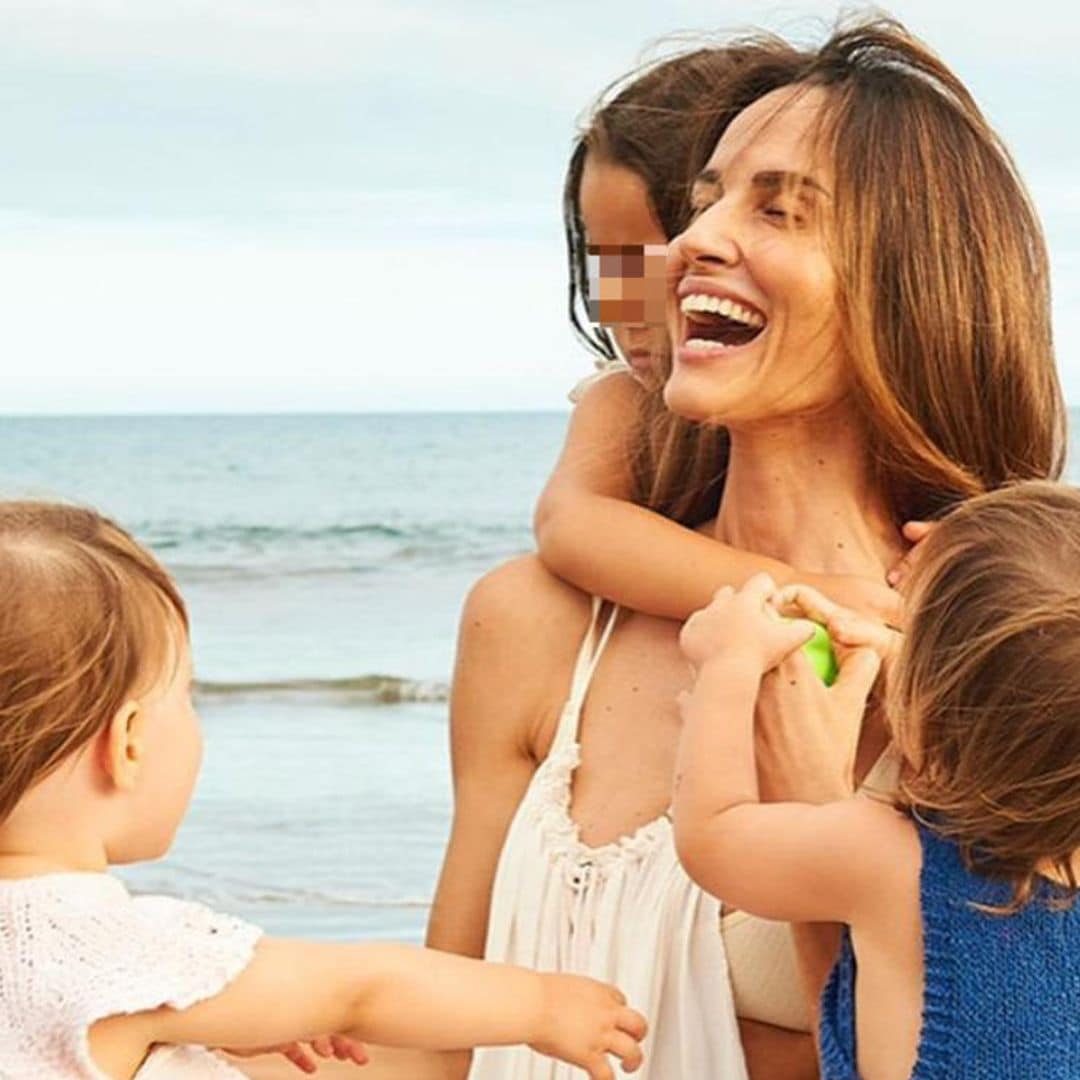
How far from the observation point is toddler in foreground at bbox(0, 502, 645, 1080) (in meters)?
2.18

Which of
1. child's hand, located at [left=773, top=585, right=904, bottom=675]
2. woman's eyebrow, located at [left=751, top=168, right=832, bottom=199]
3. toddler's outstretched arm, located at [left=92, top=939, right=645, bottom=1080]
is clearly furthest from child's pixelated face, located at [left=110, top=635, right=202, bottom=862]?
woman's eyebrow, located at [left=751, top=168, right=832, bottom=199]

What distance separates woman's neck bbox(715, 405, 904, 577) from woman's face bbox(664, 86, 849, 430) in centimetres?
8

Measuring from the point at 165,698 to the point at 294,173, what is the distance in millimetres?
22528

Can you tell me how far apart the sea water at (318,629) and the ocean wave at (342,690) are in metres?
0.02

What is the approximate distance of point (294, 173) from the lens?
2444cm

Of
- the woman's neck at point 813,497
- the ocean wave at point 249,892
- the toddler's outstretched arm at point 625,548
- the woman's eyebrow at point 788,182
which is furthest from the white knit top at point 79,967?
the ocean wave at point 249,892

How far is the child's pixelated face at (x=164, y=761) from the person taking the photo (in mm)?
2268

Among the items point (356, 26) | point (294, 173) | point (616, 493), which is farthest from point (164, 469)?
point (616, 493)

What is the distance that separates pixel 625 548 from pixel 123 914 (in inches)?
32.6

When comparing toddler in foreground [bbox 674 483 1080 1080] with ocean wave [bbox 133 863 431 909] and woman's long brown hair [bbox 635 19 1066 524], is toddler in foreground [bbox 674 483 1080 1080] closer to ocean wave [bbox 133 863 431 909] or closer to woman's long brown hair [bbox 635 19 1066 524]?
woman's long brown hair [bbox 635 19 1066 524]

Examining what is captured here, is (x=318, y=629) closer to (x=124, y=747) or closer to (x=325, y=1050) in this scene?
(x=325, y=1050)

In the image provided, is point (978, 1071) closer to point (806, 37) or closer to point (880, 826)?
point (880, 826)

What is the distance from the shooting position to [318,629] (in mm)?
13133

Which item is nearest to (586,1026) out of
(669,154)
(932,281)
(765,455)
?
(765,455)
